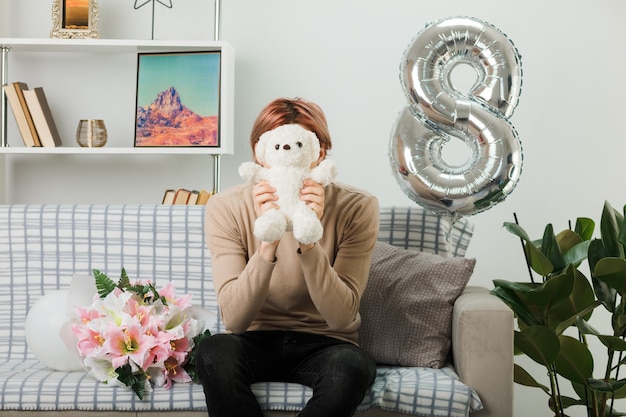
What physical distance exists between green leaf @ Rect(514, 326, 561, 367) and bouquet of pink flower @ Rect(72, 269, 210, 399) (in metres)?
0.81

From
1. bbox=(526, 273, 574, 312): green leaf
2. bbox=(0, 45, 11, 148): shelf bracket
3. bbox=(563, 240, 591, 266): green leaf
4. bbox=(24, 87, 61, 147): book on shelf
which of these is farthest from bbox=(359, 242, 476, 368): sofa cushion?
bbox=(0, 45, 11, 148): shelf bracket

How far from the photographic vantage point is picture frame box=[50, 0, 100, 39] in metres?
3.01

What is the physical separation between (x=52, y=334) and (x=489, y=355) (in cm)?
106

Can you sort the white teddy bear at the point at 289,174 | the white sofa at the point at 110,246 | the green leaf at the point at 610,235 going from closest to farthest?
the white teddy bear at the point at 289,174 → the green leaf at the point at 610,235 → the white sofa at the point at 110,246

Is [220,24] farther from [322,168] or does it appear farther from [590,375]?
[590,375]

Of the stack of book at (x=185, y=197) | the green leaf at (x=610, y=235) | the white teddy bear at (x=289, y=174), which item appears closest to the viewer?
the white teddy bear at (x=289, y=174)

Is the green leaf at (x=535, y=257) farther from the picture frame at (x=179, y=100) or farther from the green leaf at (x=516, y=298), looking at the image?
the picture frame at (x=179, y=100)

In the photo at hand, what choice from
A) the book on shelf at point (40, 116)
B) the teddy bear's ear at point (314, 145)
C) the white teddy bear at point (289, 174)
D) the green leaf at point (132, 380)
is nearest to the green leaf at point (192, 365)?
the green leaf at point (132, 380)

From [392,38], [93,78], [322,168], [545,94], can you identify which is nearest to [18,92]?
[93,78]

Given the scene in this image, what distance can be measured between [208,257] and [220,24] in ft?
3.44

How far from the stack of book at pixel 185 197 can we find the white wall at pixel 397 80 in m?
0.22

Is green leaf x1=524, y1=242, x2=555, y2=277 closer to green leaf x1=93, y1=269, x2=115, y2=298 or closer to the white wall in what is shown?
the white wall

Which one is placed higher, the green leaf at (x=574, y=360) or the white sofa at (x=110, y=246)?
the white sofa at (x=110, y=246)

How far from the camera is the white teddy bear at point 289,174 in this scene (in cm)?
174
